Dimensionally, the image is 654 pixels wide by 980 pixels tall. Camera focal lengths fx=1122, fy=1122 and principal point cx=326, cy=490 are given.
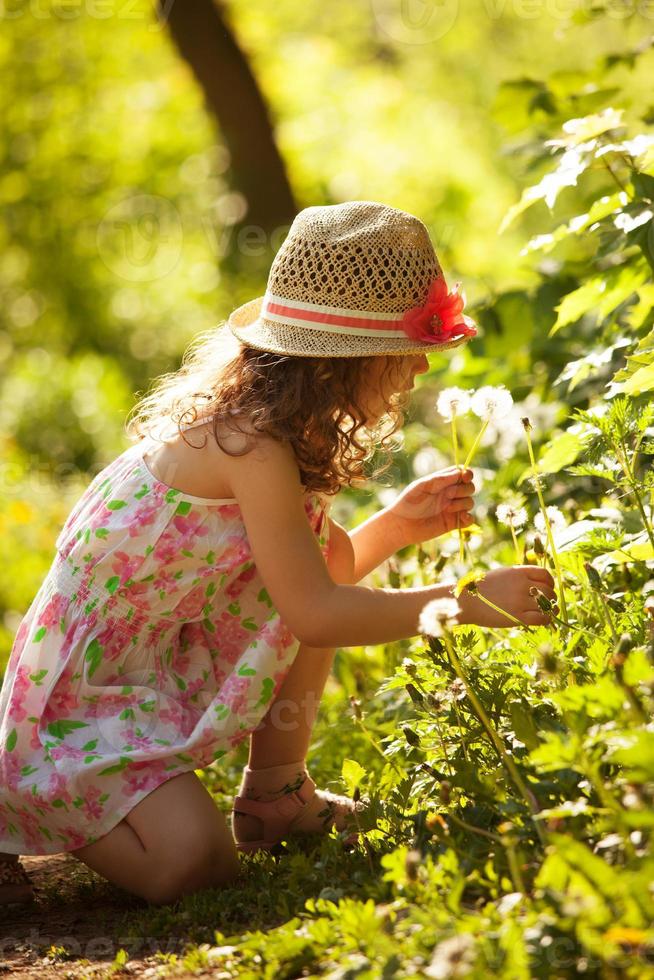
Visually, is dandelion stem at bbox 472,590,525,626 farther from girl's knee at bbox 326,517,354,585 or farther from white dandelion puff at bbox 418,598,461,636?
girl's knee at bbox 326,517,354,585

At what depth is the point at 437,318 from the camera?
2125mm

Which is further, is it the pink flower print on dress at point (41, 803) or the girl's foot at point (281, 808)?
the girl's foot at point (281, 808)

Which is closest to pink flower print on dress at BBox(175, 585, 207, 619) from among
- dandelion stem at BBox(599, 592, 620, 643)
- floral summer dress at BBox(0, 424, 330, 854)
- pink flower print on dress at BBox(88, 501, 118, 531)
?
floral summer dress at BBox(0, 424, 330, 854)

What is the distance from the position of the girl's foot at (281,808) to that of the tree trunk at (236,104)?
252 inches

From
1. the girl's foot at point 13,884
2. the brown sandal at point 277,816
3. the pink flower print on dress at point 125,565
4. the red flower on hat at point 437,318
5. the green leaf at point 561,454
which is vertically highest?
the red flower on hat at point 437,318

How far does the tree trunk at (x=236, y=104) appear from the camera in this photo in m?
8.16

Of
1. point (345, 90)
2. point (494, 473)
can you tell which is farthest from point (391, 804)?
point (345, 90)

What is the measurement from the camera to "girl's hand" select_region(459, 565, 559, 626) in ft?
6.36

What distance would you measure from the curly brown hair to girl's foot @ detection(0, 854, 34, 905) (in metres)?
0.91

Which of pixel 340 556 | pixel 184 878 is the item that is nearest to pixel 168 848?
pixel 184 878

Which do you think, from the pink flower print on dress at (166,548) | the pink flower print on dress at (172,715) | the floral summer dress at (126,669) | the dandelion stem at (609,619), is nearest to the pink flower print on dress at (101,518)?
the floral summer dress at (126,669)

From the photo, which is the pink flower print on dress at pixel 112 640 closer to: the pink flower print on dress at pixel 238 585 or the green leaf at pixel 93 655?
the green leaf at pixel 93 655

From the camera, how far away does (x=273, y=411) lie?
7.00 ft

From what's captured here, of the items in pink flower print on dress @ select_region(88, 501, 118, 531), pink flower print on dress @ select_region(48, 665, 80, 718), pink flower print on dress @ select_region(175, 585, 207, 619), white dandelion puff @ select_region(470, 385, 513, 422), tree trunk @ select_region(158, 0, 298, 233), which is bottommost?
pink flower print on dress @ select_region(48, 665, 80, 718)
